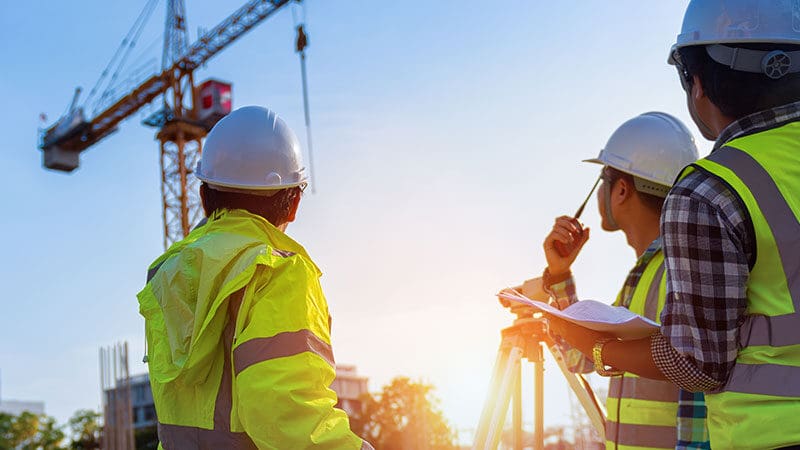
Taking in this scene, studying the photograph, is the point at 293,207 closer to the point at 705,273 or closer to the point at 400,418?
the point at 705,273

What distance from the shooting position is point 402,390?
118 ft

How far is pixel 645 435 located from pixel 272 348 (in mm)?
1404

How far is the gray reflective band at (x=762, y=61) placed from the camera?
1979 millimetres

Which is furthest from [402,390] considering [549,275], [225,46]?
[549,275]

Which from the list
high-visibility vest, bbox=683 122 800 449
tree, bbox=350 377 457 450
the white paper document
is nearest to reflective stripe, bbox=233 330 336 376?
the white paper document

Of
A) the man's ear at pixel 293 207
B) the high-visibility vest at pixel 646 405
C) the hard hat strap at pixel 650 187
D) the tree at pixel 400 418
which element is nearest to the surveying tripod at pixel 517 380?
the high-visibility vest at pixel 646 405

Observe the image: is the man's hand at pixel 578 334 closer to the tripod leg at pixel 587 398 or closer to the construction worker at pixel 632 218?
the construction worker at pixel 632 218

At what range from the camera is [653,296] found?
3096 mm

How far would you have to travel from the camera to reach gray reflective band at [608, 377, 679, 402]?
289 cm

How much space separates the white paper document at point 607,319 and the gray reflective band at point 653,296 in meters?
0.87

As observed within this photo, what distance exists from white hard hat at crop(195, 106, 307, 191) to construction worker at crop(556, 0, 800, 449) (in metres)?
1.41

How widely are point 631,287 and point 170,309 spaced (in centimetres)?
182

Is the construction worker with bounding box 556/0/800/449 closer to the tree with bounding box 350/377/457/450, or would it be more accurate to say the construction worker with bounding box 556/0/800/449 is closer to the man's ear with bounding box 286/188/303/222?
the man's ear with bounding box 286/188/303/222

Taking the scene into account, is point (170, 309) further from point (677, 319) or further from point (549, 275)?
point (549, 275)
